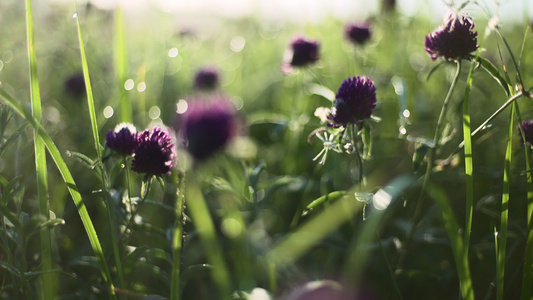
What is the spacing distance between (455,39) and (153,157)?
2.76 ft

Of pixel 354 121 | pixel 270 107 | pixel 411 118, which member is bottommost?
pixel 354 121

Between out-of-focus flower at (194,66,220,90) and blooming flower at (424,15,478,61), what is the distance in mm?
1578

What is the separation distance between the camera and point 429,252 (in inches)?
62.5

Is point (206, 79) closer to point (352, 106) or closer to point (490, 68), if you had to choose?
point (352, 106)

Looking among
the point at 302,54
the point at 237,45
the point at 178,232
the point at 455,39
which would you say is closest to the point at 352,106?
the point at 455,39

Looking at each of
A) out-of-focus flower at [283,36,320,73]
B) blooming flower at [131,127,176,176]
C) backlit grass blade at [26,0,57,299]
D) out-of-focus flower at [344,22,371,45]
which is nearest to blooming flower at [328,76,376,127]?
blooming flower at [131,127,176,176]

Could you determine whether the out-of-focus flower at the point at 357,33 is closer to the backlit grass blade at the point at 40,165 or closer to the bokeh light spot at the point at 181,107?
the bokeh light spot at the point at 181,107

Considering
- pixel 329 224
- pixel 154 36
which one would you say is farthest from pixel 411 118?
pixel 154 36

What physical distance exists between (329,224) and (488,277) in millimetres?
547

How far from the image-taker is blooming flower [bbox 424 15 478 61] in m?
1.12

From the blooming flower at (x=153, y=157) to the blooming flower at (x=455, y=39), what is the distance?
2.52 feet

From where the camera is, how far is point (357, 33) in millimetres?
2178

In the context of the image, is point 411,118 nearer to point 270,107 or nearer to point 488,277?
point 488,277

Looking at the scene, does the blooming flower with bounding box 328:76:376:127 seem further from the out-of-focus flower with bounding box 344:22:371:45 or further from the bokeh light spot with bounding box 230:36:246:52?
the bokeh light spot with bounding box 230:36:246:52
